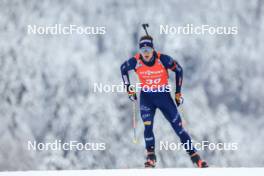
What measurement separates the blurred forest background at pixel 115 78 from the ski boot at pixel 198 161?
34 mm

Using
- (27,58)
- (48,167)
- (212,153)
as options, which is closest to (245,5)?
(212,153)

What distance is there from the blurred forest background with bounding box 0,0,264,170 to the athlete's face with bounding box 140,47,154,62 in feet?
0.21

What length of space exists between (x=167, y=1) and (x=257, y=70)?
28.3 inches

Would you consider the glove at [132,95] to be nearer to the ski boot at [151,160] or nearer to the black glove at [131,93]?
the black glove at [131,93]

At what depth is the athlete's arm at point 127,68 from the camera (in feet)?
10.0

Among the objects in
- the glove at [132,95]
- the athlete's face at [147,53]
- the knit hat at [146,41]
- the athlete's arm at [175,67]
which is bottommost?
the glove at [132,95]

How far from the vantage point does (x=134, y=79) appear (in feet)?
Result: 10.1
